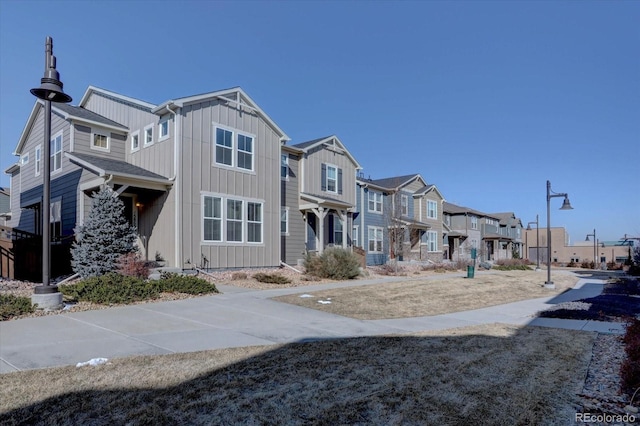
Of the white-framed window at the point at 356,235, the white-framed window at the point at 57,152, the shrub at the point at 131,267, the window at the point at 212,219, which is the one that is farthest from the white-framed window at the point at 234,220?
the white-framed window at the point at 356,235

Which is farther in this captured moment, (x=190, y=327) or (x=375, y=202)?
(x=375, y=202)

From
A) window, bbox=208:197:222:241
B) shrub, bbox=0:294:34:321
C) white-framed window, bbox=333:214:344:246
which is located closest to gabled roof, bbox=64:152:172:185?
window, bbox=208:197:222:241

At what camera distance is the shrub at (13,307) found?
8.70 metres

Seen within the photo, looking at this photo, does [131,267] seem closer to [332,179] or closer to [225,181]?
[225,181]

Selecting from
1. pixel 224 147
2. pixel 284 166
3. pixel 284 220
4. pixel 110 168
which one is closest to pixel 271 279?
pixel 224 147

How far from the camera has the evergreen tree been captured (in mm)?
13367

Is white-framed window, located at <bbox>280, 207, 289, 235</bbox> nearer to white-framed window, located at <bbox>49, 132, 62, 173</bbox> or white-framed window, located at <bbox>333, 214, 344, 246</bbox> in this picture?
white-framed window, located at <bbox>333, 214, 344, 246</bbox>

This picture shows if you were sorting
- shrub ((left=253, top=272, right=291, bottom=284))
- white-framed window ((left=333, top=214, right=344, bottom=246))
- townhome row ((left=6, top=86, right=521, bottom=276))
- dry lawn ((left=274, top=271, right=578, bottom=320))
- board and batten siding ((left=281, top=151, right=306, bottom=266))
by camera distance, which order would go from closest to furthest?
dry lawn ((left=274, top=271, right=578, bottom=320)) → shrub ((left=253, top=272, right=291, bottom=284)) → townhome row ((left=6, top=86, right=521, bottom=276)) → board and batten siding ((left=281, top=151, right=306, bottom=266)) → white-framed window ((left=333, top=214, right=344, bottom=246))

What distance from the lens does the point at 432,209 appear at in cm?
3816

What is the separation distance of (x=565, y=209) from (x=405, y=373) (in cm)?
1739

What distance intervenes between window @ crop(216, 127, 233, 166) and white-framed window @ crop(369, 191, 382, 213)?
48.1ft

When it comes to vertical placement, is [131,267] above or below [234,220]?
below

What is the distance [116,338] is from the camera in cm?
723

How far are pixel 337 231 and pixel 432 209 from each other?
15601 mm
